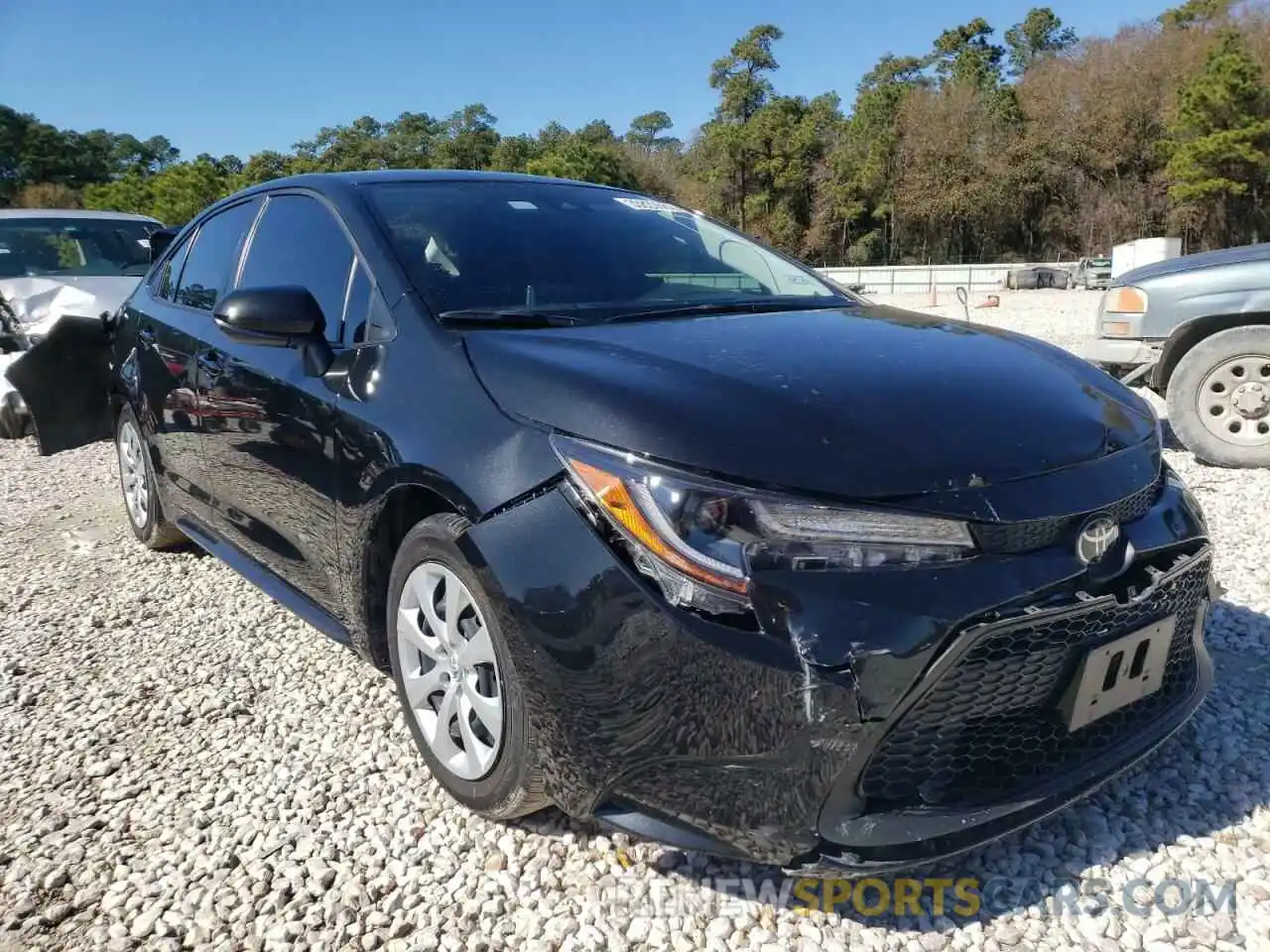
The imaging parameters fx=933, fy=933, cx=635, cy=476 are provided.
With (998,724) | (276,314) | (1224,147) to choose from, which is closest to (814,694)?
(998,724)

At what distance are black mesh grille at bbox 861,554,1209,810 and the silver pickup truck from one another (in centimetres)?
392

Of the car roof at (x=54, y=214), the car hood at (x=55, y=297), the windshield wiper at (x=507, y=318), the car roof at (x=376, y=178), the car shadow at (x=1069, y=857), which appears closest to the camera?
the car shadow at (x=1069, y=857)

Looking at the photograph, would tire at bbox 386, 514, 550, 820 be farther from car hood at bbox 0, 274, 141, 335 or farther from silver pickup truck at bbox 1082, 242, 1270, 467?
car hood at bbox 0, 274, 141, 335

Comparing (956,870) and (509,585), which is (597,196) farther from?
(956,870)

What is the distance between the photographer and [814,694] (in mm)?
1549

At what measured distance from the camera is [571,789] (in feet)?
5.90

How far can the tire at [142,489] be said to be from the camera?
13.4ft

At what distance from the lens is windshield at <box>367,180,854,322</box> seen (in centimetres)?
246

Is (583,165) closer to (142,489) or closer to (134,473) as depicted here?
(134,473)

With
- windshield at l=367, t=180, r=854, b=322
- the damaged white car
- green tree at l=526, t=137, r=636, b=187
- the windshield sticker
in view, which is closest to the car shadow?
windshield at l=367, t=180, r=854, b=322

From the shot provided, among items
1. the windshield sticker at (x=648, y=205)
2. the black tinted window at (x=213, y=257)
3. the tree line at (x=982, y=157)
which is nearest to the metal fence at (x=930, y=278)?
the tree line at (x=982, y=157)

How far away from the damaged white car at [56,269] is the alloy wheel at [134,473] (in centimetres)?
237

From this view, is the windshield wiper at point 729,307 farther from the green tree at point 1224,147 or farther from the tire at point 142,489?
the green tree at point 1224,147

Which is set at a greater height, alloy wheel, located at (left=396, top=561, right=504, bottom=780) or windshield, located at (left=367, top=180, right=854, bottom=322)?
windshield, located at (left=367, top=180, right=854, bottom=322)
